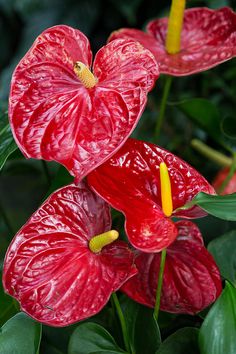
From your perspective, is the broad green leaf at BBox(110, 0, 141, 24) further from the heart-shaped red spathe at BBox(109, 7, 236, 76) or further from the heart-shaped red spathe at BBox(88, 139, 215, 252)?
the heart-shaped red spathe at BBox(88, 139, 215, 252)

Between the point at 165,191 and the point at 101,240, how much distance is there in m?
0.07

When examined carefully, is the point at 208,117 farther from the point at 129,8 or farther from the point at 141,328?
the point at 129,8

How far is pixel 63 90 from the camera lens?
23.4 inches

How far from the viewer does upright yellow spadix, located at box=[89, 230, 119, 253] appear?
0.54m

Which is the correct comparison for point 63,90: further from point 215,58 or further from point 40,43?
point 215,58

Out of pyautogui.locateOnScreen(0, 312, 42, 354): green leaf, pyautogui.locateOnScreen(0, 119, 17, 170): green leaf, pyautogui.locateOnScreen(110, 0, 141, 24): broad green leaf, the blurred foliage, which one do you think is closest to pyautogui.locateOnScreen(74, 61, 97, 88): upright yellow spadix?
pyautogui.locateOnScreen(0, 119, 17, 170): green leaf

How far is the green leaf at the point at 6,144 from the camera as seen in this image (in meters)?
0.64

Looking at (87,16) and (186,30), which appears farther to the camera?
(87,16)

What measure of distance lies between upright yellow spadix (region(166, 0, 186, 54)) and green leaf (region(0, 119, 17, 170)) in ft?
0.73

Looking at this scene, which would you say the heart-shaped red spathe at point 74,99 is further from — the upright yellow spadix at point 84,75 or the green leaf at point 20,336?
the green leaf at point 20,336

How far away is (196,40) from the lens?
0.78m

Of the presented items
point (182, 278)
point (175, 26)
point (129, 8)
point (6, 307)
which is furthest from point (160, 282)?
point (129, 8)

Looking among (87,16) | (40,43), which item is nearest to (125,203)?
(40,43)

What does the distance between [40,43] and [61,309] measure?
25cm
